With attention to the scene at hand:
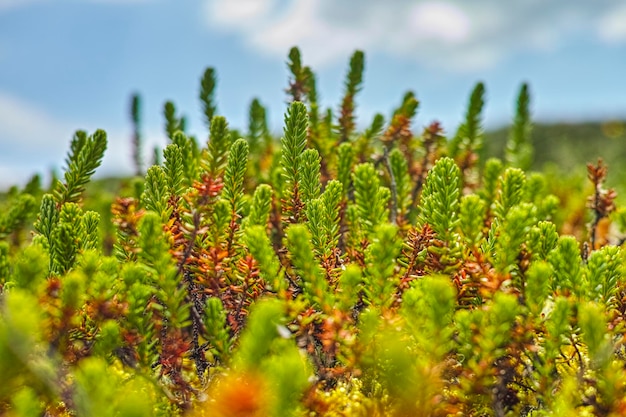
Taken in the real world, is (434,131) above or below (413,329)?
above

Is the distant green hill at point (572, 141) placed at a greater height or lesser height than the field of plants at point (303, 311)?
greater

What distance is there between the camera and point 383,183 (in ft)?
9.60

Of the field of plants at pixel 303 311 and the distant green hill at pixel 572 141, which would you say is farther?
the distant green hill at pixel 572 141

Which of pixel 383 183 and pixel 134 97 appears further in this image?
pixel 134 97

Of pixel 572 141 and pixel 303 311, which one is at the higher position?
pixel 572 141

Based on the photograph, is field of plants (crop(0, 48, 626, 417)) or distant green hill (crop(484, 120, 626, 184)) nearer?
field of plants (crop(0, 48, 626, 417))

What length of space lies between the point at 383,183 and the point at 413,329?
5.90 ft

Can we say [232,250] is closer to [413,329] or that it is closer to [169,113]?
[413,329]

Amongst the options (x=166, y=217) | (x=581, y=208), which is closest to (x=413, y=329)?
(x=166, y=217)

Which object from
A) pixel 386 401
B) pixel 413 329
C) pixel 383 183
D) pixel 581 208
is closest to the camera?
pixel 413 329

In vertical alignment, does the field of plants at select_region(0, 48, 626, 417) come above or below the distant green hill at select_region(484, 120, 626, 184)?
below

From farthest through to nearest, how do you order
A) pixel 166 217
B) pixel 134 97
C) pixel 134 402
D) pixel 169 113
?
pixel 134 97 < pixel 169 113 < pixel 166 217 < pixel 134 402

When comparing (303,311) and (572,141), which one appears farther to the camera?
(572,141)

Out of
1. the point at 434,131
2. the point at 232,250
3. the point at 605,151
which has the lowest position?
the point at 232,250
